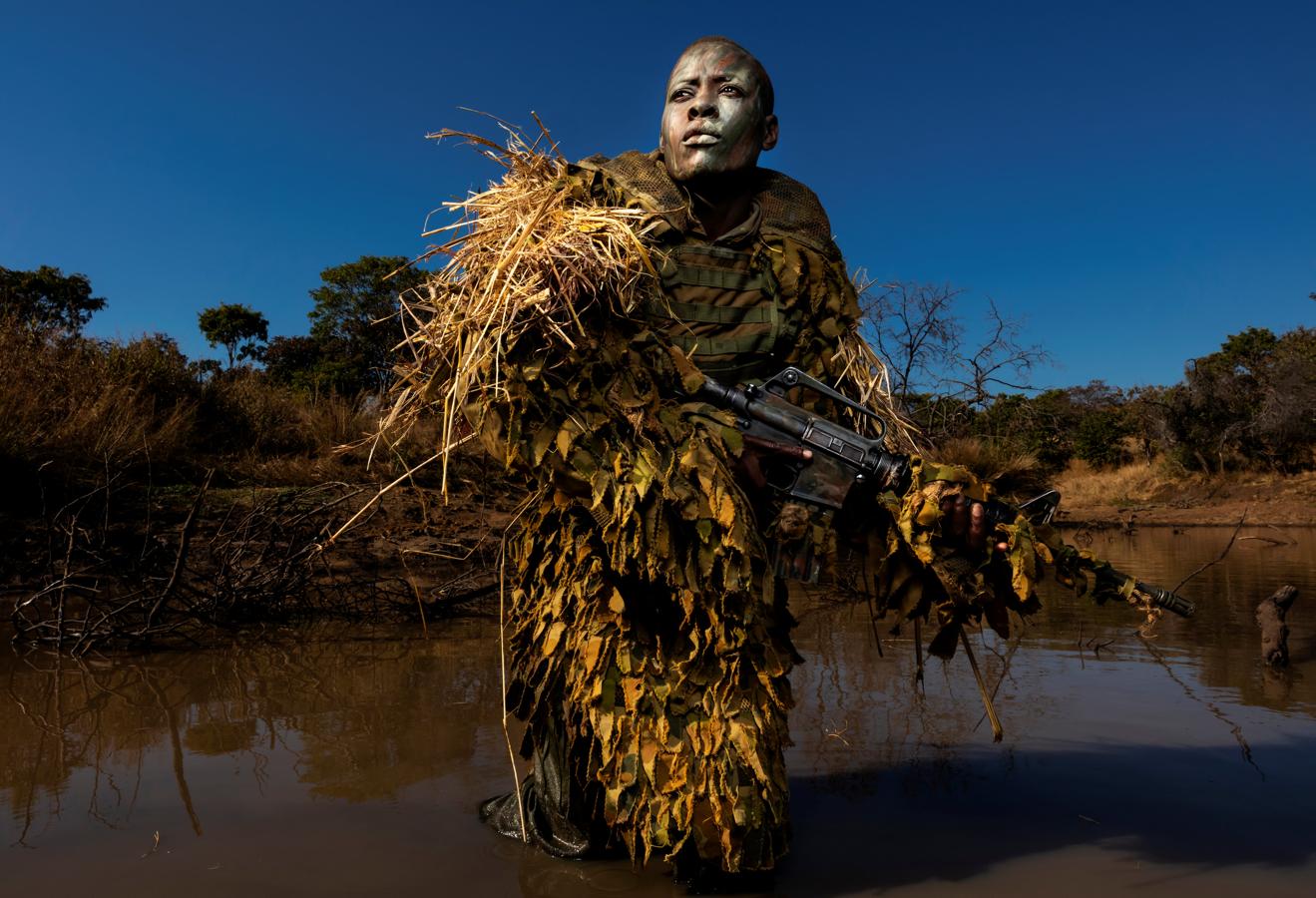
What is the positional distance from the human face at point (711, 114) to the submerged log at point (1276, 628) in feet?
14.1

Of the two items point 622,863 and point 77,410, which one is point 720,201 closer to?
point 622,863

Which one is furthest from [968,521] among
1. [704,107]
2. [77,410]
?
[77,410]

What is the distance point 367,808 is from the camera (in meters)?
3.14

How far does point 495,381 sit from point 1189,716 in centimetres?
381

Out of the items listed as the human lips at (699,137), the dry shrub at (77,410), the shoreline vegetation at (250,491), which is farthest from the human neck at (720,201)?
the dry shrub at (77,410)

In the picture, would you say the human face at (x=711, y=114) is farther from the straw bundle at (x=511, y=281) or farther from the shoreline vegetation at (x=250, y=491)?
the shoreline vegetation at (x=250, y=491)

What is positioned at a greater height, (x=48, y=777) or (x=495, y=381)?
(x=495, y=381)

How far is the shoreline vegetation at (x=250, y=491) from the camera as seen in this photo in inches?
231

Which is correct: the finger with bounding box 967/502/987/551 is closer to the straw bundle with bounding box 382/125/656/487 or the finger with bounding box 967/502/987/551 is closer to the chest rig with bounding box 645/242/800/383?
the chest rig with bounding box 645/242/800/383

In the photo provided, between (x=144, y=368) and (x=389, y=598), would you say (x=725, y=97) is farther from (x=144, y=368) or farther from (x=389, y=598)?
(x=144, y=368)

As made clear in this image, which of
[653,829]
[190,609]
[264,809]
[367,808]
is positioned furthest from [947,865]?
[190,609]

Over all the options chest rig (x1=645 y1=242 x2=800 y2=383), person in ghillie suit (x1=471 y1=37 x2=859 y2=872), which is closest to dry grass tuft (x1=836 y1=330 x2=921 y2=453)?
person in ghillie suit (x1=471 y1=37 x2=859 y2=872)

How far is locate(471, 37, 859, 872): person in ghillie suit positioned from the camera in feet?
7.90

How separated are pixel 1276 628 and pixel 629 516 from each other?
15.0 ft
